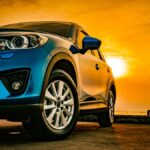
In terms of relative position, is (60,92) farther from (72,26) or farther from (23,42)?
(72,26)

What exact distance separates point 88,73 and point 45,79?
1638mm

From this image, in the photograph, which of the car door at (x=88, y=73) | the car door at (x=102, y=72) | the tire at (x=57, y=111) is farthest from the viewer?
the car door at (x=102, y=72)

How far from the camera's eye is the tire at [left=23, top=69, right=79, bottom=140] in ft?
16.4

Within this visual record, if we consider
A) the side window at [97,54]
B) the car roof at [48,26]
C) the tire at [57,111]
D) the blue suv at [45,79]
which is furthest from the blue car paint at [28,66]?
the side window at [97,54]

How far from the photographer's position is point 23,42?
4906 millimetres

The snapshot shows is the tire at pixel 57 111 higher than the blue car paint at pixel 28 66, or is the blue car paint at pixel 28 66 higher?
the blue car paint at pixel 28 66

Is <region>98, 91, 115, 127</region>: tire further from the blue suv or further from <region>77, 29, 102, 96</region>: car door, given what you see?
the blue suv

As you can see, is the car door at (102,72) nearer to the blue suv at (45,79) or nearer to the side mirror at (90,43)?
the blue suv at (45,79)

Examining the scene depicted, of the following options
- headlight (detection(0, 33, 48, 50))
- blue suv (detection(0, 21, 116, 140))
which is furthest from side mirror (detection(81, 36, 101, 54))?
headlight (detection(0, 33, 48, 50))

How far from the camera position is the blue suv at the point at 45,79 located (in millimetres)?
4723

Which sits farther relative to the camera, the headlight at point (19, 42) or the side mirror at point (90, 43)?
the side mirror at point (90, 43)

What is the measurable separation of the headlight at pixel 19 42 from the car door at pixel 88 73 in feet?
4.16

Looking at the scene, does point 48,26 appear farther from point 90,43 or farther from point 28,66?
point 28,66

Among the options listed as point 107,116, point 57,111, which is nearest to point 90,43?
point 57,111
